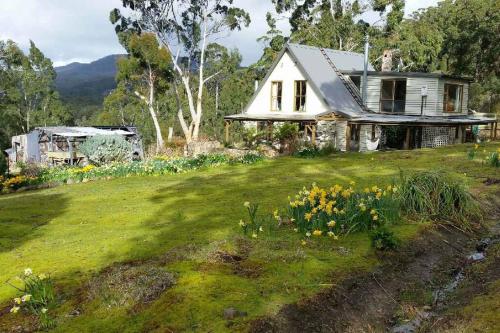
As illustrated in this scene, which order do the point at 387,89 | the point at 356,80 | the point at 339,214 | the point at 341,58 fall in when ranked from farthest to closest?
1. the point at 341,58
2. the point at 356,80
3. the point at 387,89
4. the point at 339,214

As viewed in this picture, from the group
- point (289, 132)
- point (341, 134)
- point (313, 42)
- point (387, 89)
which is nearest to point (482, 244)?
point (289, 132)

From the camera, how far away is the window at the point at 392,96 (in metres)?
30.3

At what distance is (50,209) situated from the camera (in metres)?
11.0

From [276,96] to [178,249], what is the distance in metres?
26.7

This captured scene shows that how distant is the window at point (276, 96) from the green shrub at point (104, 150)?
11024mm

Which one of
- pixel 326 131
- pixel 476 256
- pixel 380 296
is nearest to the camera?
pixel 380 296

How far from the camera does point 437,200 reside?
807 centimetres

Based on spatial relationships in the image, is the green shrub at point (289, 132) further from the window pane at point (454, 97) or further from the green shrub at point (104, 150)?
the window pane at point (454, 97)

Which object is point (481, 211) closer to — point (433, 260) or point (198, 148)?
point (433, 260)

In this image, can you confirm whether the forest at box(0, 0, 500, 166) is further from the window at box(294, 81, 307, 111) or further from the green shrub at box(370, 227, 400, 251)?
the green shrub at box(370, 227, 400, 251)

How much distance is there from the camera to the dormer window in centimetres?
3084

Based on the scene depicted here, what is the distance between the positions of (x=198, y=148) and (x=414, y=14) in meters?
45.4

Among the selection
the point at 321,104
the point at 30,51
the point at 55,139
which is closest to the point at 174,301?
Answer: the point at 321,104

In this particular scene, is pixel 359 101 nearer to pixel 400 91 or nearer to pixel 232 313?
pixel 400 91
